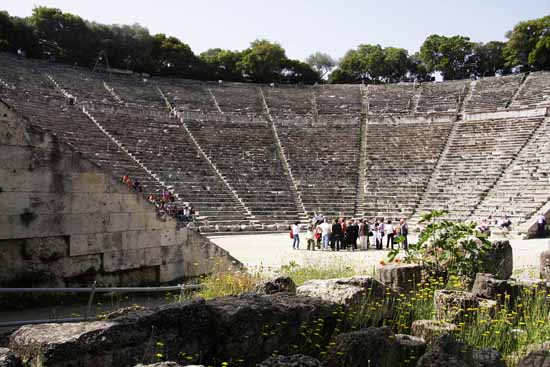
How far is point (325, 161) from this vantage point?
103 feet

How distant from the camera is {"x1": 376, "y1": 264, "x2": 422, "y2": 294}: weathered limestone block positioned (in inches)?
295

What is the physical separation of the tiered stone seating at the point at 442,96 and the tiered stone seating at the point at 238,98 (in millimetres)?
12573

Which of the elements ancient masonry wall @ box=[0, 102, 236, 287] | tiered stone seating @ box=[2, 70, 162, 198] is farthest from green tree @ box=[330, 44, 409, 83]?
ancient masonry wall @ box=[0, 102, 236, 287]

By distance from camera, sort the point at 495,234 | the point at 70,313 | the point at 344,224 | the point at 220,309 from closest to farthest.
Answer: the point at 220,309
the point at 70,313
the point at 344,224
the point at 495,234

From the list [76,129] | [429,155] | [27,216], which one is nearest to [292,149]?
[429,155]

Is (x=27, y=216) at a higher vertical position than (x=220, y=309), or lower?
higher

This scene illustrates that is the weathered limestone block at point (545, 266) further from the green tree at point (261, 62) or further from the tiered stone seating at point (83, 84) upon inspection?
the green tree at point (261, 62)

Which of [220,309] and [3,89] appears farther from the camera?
[3,89]

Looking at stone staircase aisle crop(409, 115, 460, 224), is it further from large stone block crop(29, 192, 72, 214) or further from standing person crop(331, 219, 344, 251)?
large stone block crop(29, 192, 72, 214)

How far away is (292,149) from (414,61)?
116 feet

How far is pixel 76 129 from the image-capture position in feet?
88.5

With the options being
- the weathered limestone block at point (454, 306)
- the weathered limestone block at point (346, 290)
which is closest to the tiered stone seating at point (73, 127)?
the weathered limestone block at point (346, 290)

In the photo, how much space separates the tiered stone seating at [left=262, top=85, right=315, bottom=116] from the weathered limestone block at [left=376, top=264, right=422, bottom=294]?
3073 centimetres

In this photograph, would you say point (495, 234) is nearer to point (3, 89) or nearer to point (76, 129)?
point (76, 129)
